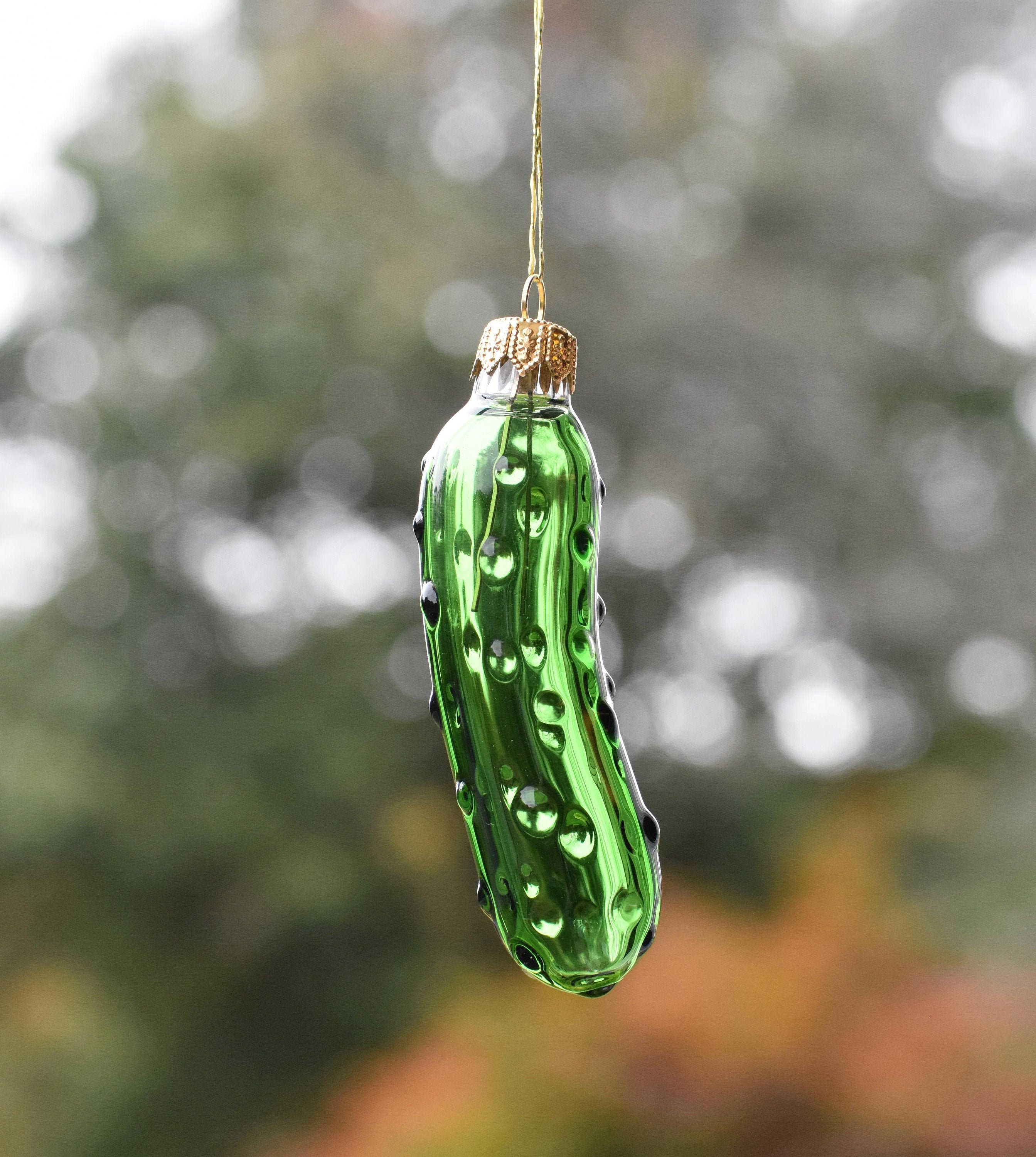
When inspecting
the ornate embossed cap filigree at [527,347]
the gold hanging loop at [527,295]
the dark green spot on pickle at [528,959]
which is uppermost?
the gold hanging loop at [527,295]

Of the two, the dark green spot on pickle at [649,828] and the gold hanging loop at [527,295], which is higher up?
the gold hanging loop at [527,295]

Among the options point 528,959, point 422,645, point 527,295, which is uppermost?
point 422,645

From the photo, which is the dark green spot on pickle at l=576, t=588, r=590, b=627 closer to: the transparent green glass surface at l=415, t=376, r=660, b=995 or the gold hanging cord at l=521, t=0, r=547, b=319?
the transparent green glass surface at l=415, t=376, r=660, b=995

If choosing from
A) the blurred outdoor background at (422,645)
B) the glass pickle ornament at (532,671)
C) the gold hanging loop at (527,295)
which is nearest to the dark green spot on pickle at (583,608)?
the glass pickle ornament at (532,671)

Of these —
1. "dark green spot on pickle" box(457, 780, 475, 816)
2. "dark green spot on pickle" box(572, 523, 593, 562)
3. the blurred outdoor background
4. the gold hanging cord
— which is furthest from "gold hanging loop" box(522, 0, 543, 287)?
the blurred outdoor background

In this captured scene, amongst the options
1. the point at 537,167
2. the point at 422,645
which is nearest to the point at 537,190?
the point at 537,167

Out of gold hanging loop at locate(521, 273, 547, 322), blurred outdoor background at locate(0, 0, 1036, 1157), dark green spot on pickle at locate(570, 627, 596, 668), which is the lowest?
dark green spot on pickle at locate(570, 627, 596, 668)

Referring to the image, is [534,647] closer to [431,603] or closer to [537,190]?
[431,603]

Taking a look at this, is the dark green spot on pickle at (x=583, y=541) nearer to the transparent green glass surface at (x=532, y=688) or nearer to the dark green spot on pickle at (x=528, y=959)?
the transparent green glass surface at (x=532, y=688)
